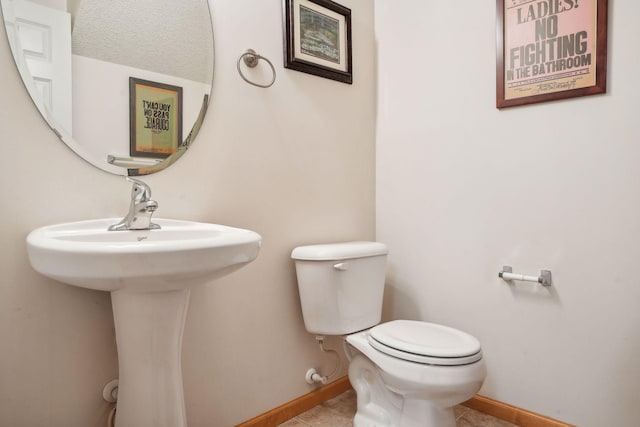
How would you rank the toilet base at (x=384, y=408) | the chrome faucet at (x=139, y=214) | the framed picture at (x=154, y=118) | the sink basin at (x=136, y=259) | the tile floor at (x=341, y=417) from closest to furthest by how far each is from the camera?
the sink basin at (x=136, y=259), the chrome faucet at (x=139, y=214), the framed picture at (x=154, y=118), the toilet base at (x=384, y=408), the tile floor at (x=341, y=417)

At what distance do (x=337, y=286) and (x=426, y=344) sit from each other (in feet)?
1.30

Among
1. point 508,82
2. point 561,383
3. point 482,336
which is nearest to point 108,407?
point 482,336

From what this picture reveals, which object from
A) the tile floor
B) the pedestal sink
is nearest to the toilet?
the tile floor

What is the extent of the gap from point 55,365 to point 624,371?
5.93 feet

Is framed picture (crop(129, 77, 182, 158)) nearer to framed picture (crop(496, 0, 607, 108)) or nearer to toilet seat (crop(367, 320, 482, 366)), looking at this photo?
toilet seat (crop(367, 320, 482, 366))

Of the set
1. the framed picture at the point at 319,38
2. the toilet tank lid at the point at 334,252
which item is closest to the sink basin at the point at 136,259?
the toilet tank lid at the point at 334,252

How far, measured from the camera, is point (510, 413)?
160cm

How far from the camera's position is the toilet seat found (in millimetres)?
1232

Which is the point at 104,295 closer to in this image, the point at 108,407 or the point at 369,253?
the point at 108,407

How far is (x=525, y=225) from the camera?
5.12 feet

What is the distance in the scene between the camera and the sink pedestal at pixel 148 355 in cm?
98

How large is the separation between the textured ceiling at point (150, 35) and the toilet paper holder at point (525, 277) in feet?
4.41

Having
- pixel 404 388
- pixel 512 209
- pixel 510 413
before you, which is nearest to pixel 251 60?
pixel 512 209

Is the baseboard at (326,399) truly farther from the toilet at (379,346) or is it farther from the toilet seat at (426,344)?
the toilet seat at (426,344)
